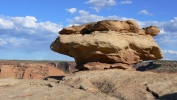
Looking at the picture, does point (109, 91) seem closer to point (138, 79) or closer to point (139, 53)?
point (138, 79)

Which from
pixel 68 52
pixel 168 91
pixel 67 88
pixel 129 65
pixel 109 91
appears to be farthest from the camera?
pixel 68 52

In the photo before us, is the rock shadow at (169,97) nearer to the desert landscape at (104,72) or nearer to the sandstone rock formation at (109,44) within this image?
the desert landscape at (104,72)

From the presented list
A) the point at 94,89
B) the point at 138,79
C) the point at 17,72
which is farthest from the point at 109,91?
the point at 17,72

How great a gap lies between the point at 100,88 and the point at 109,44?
9.19 ft

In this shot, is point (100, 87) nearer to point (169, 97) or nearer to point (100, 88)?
point (100, 88)

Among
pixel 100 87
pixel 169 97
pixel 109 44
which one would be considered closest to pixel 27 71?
pixel 109 44

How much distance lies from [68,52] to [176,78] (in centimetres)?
680

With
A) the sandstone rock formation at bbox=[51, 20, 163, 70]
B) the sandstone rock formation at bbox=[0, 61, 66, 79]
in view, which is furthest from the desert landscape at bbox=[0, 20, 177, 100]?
the sandstone rock formation at bbox=[0, 61, 66, 79]

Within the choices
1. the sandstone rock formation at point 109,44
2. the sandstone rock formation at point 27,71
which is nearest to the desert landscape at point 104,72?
the sandstone rock formation at point 109,44

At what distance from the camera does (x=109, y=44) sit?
13148 mm

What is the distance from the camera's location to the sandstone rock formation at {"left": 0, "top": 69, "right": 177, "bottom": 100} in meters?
9.73

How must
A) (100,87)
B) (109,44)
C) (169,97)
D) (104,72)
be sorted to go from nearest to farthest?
(169,97) < (100,87) < (104,72) < (109,44)

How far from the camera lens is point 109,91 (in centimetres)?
1049

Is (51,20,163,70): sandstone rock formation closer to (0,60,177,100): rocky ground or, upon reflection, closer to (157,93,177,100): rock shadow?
(0,60,177,100): rocky ground
